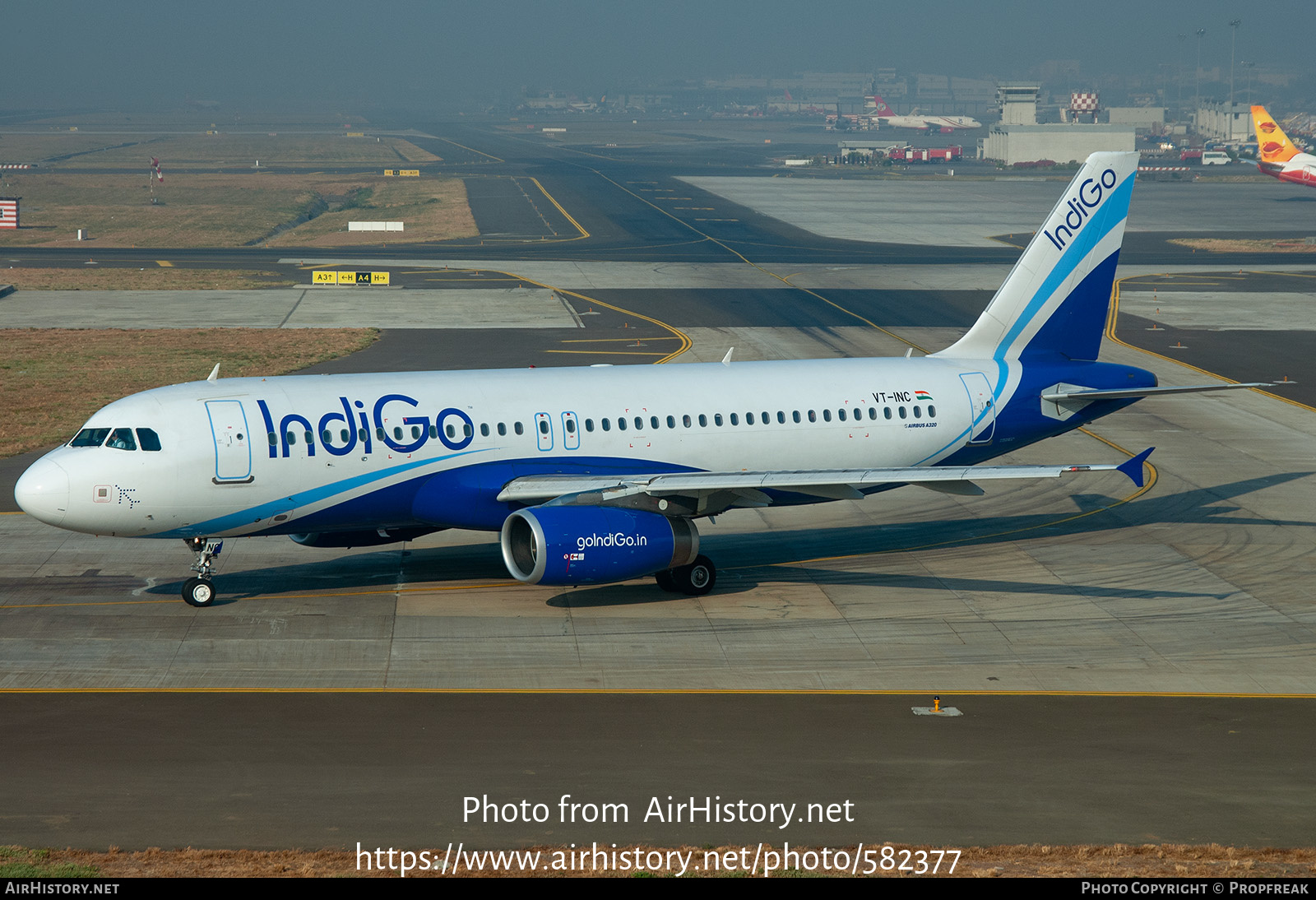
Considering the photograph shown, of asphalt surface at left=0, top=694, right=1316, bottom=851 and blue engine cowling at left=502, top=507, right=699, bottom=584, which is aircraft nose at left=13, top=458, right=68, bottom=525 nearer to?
asphalt surface at left=0, top=694, right=1316, bottom=851

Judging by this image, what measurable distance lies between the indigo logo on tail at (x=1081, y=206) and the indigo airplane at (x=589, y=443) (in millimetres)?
61

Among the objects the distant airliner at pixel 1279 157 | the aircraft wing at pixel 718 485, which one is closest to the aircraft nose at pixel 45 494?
the aircraft wing at pixel 718 485

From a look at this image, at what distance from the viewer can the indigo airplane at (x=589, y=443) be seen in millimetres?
29938

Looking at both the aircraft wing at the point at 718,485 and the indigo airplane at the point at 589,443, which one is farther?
the aircraft wing at the point at 718,485

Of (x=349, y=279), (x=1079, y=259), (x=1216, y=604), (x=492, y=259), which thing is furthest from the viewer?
(x=492, y=259)

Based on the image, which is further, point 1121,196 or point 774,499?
point 1121,196

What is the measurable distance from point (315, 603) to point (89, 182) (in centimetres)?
16551

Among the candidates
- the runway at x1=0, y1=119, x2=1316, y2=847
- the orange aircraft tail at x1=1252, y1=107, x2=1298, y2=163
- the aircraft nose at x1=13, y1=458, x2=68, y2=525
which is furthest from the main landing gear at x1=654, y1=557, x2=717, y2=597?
the orange aircraft tail at x1=1252, y1=107, x2=1298, y2=163

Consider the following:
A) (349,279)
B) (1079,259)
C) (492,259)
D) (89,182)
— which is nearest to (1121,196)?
(1079,259)

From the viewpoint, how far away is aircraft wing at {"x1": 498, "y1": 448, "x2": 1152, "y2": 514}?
Answer: 30141mm

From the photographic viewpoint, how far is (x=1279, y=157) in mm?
156750

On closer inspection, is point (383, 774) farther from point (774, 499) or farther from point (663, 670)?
point (774, 499)

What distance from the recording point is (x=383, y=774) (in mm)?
21859

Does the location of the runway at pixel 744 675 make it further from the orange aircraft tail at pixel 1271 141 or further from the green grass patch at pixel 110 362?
the orange aircraft tail at pixel 1271 141
